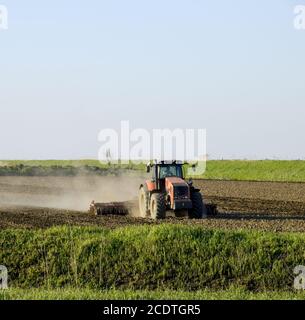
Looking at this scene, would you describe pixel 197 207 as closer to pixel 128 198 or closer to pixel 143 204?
pixel 143 204

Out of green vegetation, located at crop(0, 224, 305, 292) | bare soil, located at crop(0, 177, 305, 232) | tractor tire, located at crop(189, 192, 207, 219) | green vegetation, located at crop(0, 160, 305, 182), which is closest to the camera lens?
green vegetation, located at crop(0, 224, 305, 292)

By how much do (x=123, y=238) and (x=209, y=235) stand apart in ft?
7.88

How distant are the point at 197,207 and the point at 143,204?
8.61 ft

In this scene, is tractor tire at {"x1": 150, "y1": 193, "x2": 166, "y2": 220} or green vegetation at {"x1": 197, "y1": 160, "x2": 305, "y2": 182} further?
green vegetation at {"x1": 197, "y1": 160, "x2": 305, "y2": 182}

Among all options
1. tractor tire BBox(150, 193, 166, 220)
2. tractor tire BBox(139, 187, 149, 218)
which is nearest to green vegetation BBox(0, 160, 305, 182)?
tractor tire BBox(139, 187, 149, 218)

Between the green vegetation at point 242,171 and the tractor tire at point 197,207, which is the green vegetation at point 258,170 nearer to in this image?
the green vegetation at point 242,171

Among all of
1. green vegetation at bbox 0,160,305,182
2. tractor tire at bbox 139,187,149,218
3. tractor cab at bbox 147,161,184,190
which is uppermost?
tractor cab at bbox 147,161,184,190

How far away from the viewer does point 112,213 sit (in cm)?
3353

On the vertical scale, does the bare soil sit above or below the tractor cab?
below

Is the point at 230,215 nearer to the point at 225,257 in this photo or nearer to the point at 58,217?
the point at 58,217

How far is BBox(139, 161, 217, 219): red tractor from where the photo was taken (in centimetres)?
3027

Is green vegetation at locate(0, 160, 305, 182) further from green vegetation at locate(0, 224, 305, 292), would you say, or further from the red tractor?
green vegetation at locate(0, 224, 305, 292)

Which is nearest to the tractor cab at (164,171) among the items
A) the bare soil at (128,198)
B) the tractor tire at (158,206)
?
the tractor tire at (158,206)

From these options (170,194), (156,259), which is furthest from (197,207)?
(156,259)
